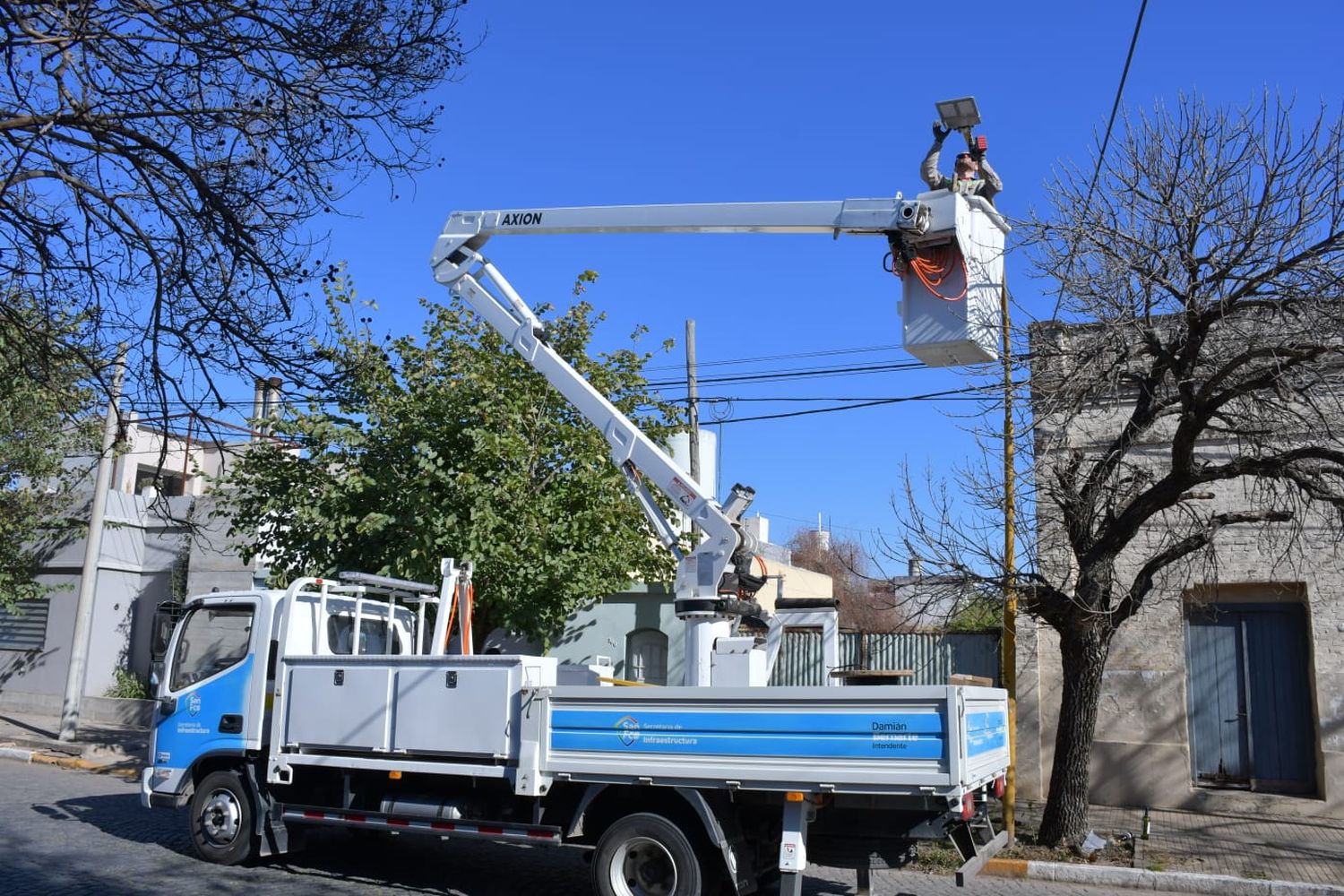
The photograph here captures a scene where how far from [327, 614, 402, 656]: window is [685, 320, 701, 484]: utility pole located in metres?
6.94

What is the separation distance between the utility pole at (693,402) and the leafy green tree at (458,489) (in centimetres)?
282

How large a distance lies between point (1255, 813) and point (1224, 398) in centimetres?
651

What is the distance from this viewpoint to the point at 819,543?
2381 inches

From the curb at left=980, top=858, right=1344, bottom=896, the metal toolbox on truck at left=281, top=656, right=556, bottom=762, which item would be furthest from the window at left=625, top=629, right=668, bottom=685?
the metal toolbox on truck at left=281, top=656, right=556, bottom=762

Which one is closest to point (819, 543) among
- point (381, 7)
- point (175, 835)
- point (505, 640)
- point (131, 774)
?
point (505, 640)

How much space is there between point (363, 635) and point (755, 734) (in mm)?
4979

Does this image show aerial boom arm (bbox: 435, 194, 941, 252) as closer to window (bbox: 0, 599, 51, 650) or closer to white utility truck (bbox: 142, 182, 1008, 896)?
white utility truck (bbox: 142, 182, 1008, 896)

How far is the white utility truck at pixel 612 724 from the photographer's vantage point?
7.62 metres

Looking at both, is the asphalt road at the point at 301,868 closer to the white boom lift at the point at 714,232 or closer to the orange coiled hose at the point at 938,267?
the white boom lift at the point at 714,232

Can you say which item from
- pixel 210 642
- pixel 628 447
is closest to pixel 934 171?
pixel 628 447

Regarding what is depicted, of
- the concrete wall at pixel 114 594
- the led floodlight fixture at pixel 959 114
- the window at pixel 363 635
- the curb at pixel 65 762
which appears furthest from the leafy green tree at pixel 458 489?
the concrete wall at pixel 114 594

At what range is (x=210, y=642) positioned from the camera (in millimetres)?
10844

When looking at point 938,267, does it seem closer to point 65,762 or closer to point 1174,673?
point 1174,673

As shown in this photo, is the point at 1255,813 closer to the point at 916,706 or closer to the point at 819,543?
the point at 916,706
